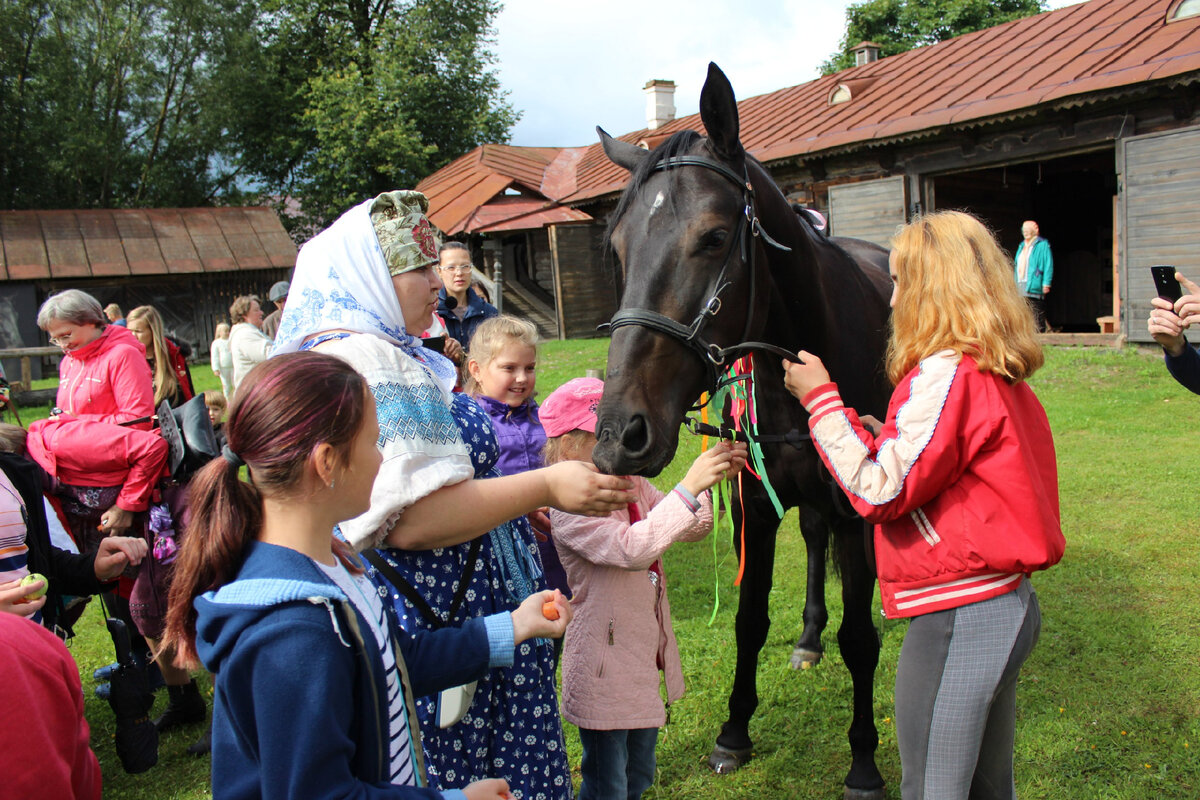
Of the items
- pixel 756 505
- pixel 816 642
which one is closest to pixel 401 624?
pixel 756 505

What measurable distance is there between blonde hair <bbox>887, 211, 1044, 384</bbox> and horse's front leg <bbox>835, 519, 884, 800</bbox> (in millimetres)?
1090

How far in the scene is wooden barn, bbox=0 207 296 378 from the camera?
2025 centimetres

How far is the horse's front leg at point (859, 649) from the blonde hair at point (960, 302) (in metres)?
1.09

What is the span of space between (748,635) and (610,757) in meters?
1.03

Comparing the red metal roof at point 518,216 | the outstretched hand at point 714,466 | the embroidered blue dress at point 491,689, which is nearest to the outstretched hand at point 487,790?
the embroidered blue dress at point 491,689

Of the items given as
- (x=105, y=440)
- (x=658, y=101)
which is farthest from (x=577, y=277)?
(x=105, y=440)

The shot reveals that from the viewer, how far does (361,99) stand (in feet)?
88.0

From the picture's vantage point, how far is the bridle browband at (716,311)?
6.68ft

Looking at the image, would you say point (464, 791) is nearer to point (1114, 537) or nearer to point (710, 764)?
point (710, 764)

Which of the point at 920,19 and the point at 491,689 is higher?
the point at 920,19

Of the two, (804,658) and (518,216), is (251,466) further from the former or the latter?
(518,216)

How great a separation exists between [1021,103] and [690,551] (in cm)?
814

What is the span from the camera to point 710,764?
3146 millimetres

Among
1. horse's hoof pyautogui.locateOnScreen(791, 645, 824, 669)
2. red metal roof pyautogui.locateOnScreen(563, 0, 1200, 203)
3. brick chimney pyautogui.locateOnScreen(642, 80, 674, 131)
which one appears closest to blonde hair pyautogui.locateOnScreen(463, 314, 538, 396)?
horse's hoof pyautogui.locateOnScreen(791, 645, 824, 669)
